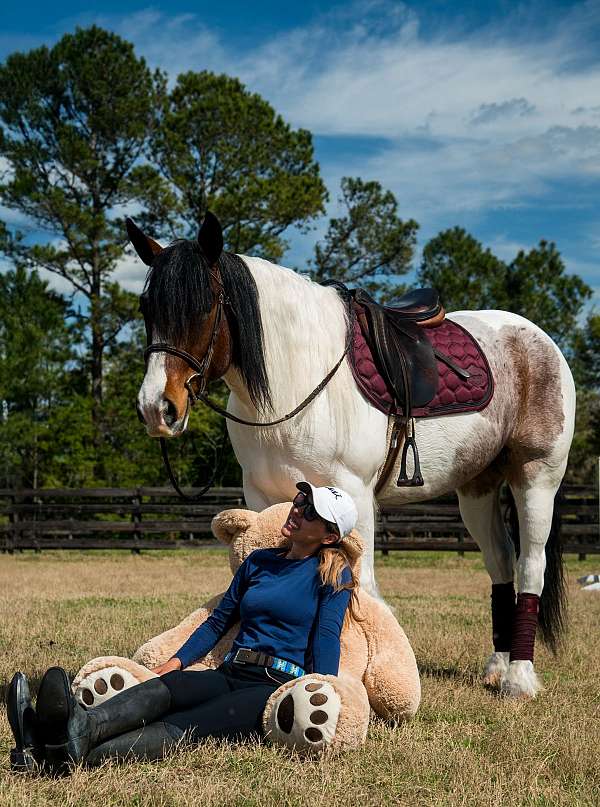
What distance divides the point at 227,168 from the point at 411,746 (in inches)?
911

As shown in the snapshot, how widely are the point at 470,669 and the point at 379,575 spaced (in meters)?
8.69

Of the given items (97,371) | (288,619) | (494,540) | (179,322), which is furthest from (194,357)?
(97,371)

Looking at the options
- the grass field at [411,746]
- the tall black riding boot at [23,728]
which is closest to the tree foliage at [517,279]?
the grass field at [411,746]

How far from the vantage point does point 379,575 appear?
15.0 meters

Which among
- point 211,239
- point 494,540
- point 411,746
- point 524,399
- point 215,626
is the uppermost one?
point 211,239

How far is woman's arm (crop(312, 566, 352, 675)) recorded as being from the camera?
3936 mm

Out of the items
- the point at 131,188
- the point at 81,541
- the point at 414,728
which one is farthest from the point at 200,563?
the point at 414,728

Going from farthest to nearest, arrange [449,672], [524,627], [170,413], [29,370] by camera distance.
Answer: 1. [29,370]
2. [449,672]
3. [524,627]
4. [170,413]

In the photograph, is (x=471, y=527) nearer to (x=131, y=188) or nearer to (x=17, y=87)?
(x=131, y=188)

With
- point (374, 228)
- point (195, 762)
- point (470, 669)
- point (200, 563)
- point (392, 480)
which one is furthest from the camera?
point (374, 228)

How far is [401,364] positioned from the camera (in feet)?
16.6

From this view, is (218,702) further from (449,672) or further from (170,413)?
(449,672)

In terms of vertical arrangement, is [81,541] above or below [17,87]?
below

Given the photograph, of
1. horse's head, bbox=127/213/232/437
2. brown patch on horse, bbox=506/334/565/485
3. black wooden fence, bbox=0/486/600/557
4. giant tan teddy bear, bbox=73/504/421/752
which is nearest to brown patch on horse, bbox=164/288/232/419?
horse's head, bbox=127/213/232/437
